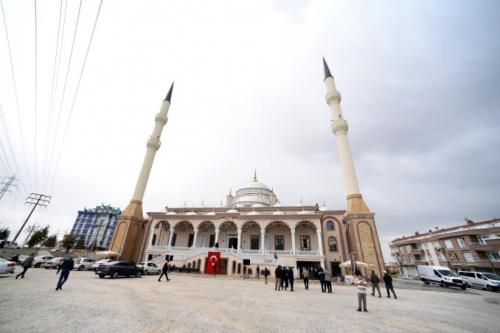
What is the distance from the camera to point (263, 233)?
2586 centimetres

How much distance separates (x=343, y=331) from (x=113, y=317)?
19.0 ft

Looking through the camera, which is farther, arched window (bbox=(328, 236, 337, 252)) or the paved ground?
arched window (bbox=(328, 236, 337, 252))

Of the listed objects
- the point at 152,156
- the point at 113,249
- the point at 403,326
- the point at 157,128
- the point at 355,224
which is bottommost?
the point at 403,326

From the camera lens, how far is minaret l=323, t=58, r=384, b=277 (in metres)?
21.9

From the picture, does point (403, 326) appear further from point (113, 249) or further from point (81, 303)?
point (113, 249)

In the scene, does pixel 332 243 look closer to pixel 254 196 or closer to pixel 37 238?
pixel 254 196

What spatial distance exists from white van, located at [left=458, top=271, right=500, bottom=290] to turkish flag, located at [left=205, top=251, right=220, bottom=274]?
2667cm

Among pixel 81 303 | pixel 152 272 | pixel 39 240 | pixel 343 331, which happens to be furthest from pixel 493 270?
pixel 39 240

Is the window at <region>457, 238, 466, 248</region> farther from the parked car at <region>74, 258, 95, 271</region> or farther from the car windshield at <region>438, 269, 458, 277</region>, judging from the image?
the parked car at <region>74, 258, 95, 271</region>

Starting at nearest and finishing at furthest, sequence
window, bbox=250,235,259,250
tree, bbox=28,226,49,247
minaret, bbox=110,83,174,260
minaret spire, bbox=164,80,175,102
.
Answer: minaret, bbox=110,83,174,260 < window, bbox=250,235,259,250 < minaret spire, bbox=164,80,175,102 < tree, bbox=28,226,49,247

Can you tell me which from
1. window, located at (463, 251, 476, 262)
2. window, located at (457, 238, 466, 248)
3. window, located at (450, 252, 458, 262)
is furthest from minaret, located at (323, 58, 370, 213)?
window, located at (450, 252, 458, 262)

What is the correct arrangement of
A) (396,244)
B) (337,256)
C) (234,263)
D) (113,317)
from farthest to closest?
(396,244) < (337,256) < (234,263) < (113,317)

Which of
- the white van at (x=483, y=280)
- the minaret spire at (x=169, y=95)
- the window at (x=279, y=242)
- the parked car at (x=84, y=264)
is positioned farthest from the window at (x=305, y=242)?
the minaret spire at (x=169, y=95)

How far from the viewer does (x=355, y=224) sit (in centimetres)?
2348
